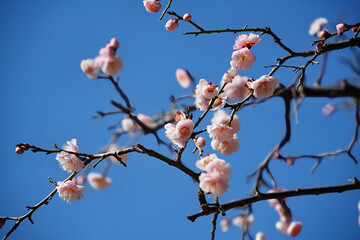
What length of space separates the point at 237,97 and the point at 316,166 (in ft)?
2.99

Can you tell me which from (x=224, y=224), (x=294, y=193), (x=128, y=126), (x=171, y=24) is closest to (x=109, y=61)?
(x=171, y=24)

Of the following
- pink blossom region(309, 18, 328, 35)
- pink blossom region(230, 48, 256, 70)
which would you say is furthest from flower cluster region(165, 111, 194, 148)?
pink blossom region(309, 18, 328, 35)

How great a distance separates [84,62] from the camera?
1810mm

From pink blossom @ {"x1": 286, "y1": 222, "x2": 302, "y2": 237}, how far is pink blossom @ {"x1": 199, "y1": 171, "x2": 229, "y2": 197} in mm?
2075

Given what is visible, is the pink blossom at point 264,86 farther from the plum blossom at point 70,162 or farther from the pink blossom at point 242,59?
the plum blossom at point 70,162

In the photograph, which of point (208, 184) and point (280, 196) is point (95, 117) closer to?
point (208, 184)

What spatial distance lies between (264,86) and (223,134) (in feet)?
1.01

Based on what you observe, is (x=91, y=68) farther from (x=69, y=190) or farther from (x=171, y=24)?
(x=69, y=190)

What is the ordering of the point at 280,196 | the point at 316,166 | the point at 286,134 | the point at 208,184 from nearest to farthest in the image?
the point at 208,184
the point at 280,196
the point at 316,166
the point at 286,134

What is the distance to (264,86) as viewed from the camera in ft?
4.34

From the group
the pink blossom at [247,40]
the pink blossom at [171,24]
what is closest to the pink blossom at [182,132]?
the pink blossom at [247,40]

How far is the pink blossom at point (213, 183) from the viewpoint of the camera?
982mm

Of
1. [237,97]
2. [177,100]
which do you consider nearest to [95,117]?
[177,100]

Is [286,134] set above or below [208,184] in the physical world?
above
